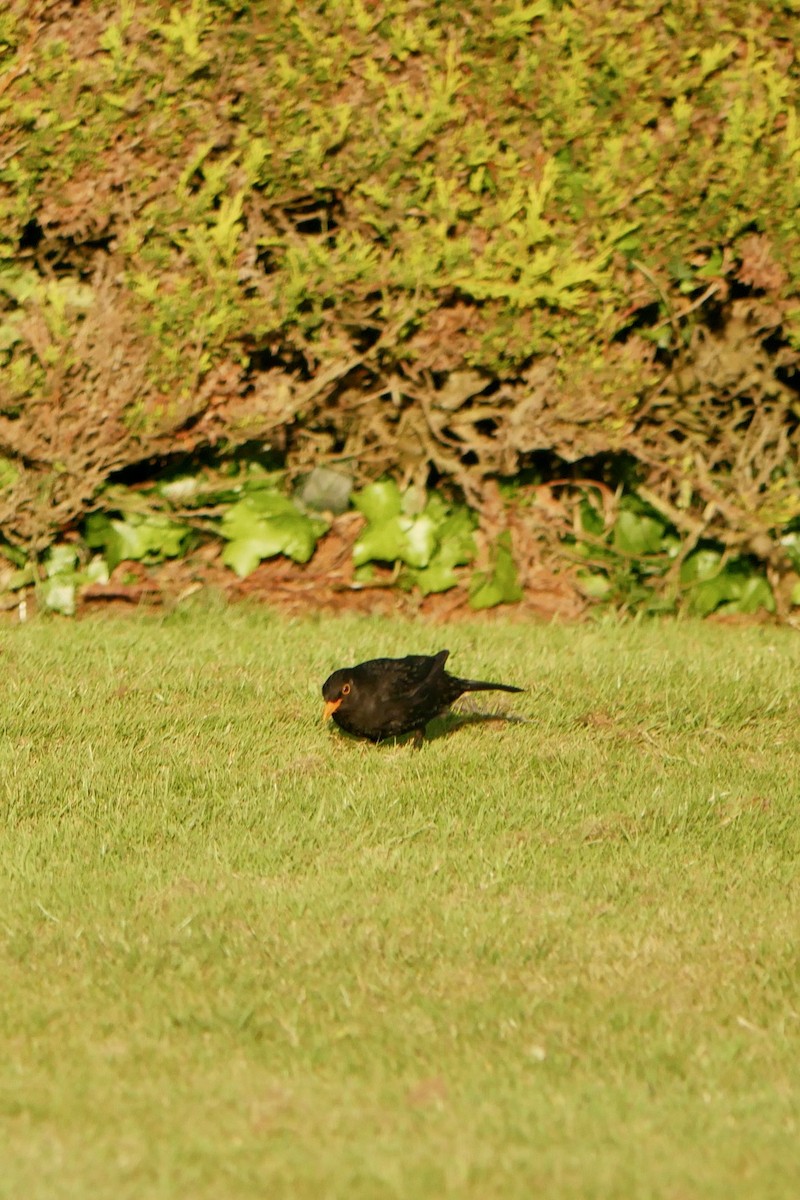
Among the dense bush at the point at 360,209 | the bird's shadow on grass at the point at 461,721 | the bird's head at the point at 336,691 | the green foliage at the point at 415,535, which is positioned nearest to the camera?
the bird's head at the point at 336,691

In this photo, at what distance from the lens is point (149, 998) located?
4.62 m

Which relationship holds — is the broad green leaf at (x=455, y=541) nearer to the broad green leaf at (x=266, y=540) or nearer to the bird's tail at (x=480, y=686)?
the broad green leaf at (x=266, y=540)

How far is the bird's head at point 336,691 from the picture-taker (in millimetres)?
6379

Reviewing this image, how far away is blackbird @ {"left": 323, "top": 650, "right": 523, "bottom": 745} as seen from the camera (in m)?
6.39

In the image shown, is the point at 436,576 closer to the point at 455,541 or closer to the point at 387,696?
the point at 455,541

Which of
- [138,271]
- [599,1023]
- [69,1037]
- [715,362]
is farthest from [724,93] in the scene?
[69,1037]

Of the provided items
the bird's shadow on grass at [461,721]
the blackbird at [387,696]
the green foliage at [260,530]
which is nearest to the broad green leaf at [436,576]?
the green foliage at [260,530]

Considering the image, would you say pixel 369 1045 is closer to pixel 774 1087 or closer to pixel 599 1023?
pixel 599 1023

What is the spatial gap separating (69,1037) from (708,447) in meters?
5.18

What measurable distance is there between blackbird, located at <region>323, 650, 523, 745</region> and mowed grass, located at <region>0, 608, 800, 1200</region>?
0.48 feet

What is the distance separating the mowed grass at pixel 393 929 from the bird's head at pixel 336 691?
9.4 inches

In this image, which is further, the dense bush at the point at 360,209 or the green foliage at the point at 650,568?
the green foliage at the point at 650,568

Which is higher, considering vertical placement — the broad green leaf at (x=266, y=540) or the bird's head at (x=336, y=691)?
the bird's head at (x=336, y=691)

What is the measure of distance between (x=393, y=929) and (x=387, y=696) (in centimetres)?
145
